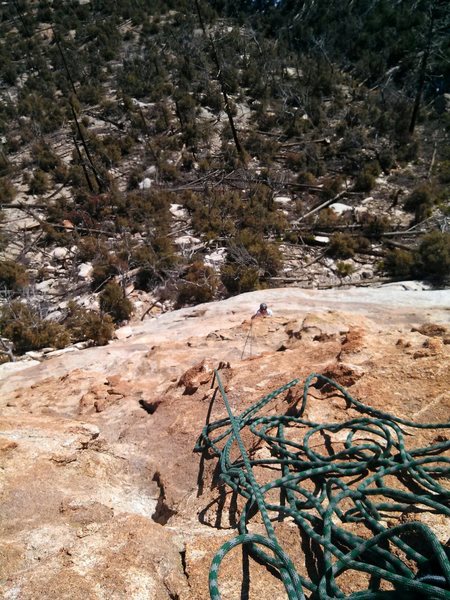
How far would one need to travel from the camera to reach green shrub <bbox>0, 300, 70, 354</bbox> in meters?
7.23

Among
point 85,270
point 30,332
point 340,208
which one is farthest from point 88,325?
point 340,208

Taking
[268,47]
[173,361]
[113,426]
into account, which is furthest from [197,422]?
[268,47]

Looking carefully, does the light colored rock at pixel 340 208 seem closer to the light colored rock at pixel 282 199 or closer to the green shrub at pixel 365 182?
the green shrub at pixel 365 182

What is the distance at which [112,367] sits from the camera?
5102 mm

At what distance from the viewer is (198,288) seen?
857cm

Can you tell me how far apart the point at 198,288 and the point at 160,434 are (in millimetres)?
5429

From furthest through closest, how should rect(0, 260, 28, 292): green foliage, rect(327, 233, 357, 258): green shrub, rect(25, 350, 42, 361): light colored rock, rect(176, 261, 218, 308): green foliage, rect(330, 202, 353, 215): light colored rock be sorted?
rect(330, 202, 353, 215): light colored rock < rect(327, 233, 357, 258): green shrub < rect(0, 260, 28, 292): green foliage < rect(176, 261, 218, 308): green foliage < rect(25, 350, 42, 361): light colored rock

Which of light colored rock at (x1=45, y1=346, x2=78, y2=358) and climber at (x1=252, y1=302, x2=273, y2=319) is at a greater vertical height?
climber at (x1=252, y1=302, x2=273, y2=319)

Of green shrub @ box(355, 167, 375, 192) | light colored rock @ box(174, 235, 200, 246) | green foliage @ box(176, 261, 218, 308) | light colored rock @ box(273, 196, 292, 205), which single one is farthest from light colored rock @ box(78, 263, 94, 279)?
green shrub @ box(355, 167, 375, 192)

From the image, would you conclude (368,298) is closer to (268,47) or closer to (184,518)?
(184,518)

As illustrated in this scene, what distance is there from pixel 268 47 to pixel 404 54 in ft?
23.9

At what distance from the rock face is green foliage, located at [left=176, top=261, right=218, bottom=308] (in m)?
2.79

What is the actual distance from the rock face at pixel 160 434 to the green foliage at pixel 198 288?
2790 mm

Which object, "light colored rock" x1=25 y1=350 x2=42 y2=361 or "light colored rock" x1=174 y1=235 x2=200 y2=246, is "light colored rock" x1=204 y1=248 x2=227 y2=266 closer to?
"light colored rock" x1=174 y1=235 x2=200 y2=246
